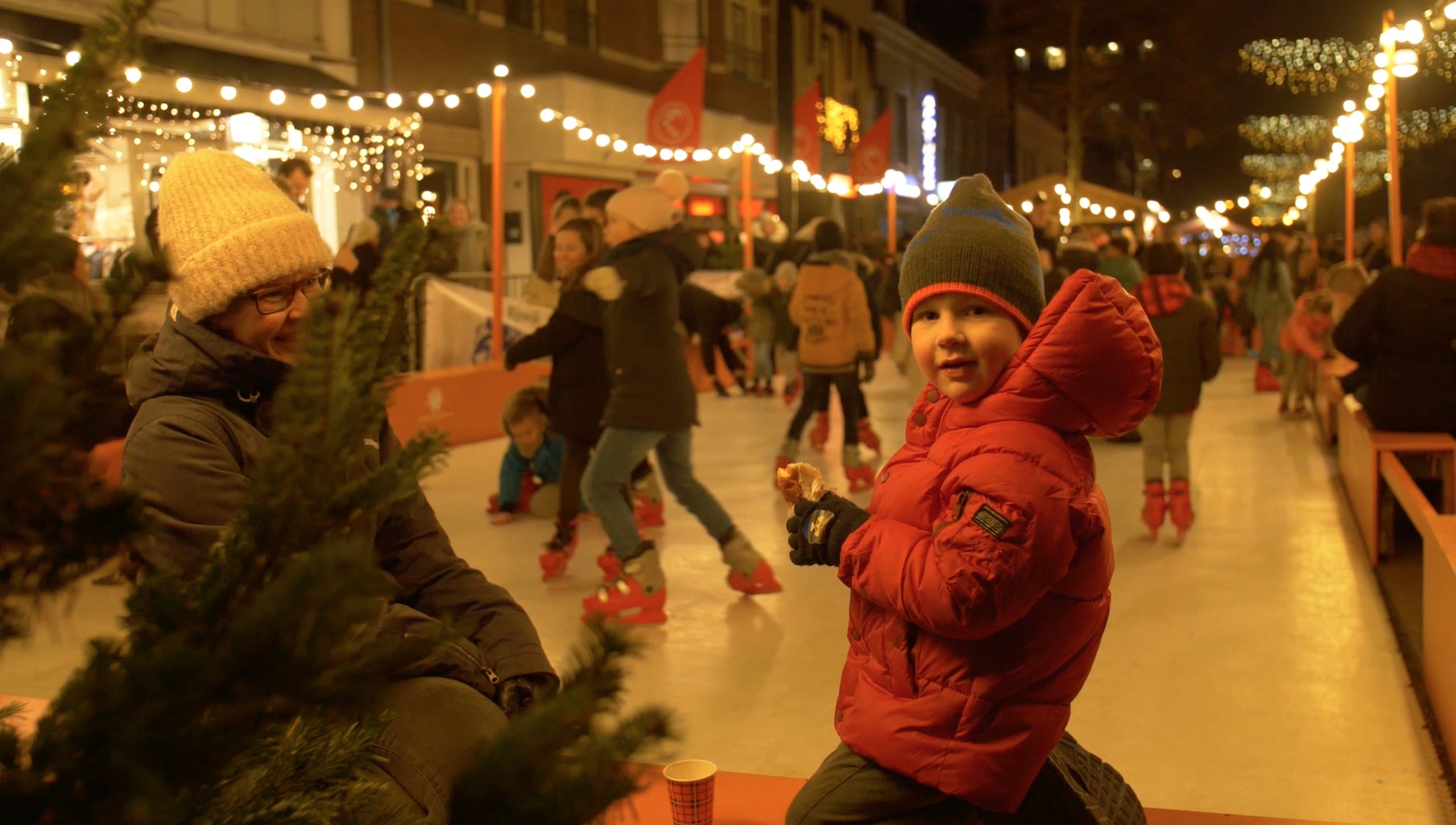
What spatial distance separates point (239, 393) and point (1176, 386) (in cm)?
566

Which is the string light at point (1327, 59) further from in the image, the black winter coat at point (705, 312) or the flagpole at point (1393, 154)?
the black winter coat at point (705, 312)

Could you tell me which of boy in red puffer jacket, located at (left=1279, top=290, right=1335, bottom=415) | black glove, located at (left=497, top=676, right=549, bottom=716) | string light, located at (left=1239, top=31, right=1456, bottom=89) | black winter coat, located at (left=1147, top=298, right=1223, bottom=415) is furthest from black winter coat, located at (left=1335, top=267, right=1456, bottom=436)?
string light, located at (left=1239, top=31, right=1456, bottom=89)

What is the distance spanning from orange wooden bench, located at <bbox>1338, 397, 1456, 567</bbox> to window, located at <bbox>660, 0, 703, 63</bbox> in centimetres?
1789

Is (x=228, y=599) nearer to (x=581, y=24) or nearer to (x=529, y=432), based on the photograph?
(x=529, y=432)

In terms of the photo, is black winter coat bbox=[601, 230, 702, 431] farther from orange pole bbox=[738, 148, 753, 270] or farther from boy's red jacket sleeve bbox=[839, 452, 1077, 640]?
orange pole bbox=[738, 148, 753, 270]

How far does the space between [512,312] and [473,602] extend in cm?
924

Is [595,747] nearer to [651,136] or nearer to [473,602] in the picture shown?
[473,602]

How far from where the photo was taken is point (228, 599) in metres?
0.89

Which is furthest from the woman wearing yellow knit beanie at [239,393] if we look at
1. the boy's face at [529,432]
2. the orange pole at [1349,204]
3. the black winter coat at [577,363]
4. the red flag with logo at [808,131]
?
the red flag with logo at [808,131]

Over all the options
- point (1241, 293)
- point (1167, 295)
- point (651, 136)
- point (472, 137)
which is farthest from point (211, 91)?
point (1241, 293)

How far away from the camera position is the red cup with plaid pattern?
8.73ft

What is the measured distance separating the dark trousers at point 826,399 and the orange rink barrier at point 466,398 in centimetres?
222

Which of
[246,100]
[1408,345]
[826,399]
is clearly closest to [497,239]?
[246,100]

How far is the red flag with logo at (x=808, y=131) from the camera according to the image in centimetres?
1730
